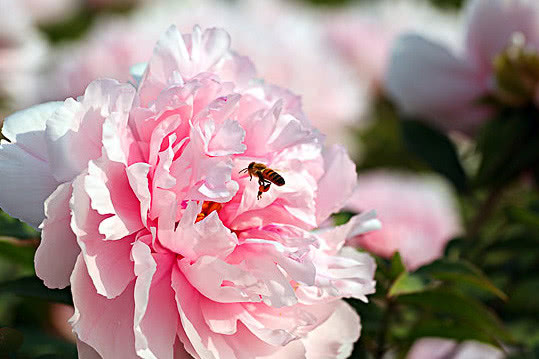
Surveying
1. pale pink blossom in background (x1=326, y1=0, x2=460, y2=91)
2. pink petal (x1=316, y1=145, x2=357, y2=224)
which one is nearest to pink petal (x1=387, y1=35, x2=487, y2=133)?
pink petal (x1=316, y1=145, x2=357, y2=224)

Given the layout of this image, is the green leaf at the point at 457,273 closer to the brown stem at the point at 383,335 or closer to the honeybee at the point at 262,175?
the brown stem at the point at 383,335

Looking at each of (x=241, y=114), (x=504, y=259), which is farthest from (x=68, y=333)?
(x=241, y=114)

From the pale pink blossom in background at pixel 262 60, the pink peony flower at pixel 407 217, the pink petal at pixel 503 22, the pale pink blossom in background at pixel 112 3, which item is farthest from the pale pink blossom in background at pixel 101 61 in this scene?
the pale pink blossom in background at pixel 112 3

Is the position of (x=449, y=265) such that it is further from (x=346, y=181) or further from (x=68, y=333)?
(x=68, y=333)

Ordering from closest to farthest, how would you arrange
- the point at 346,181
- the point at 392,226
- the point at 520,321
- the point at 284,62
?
the point at 346,181, the point at 520,321, the point at 392,226, the point at 284,62

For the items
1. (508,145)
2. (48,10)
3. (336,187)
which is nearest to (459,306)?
(336,187)

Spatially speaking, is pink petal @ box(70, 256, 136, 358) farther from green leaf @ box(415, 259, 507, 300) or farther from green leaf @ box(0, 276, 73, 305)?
green leaf @ box(415, 259, 507, 300)
